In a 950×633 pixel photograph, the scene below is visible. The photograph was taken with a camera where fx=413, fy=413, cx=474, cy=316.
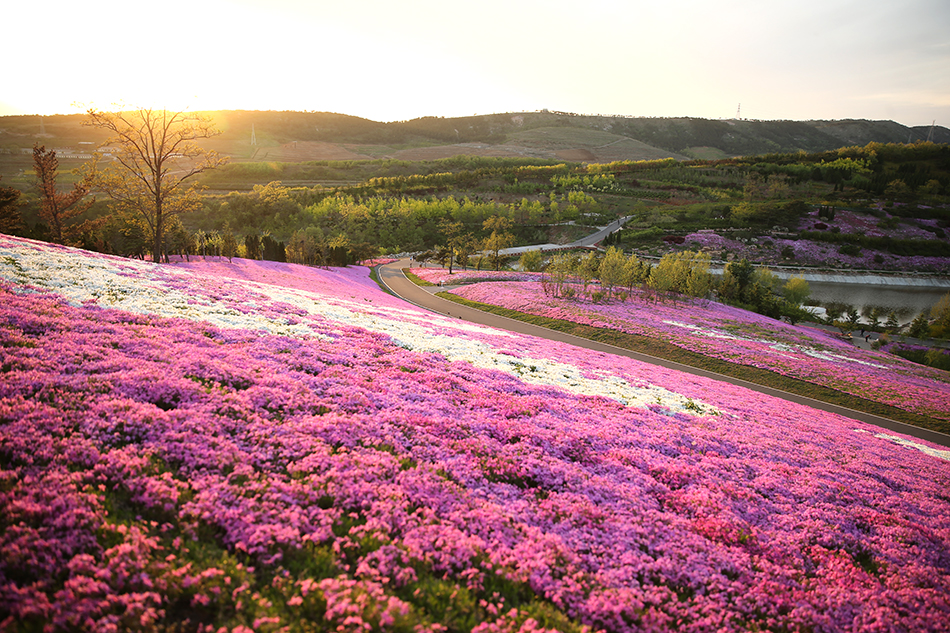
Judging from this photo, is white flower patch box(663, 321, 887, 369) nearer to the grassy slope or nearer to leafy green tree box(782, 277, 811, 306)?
the grassy slope

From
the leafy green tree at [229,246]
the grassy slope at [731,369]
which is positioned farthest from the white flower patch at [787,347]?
the leafy green tree at [229,246]

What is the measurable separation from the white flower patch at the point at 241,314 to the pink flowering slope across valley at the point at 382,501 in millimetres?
312

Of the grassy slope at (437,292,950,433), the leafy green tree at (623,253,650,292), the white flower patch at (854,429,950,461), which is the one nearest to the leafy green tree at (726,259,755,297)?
the leafy green tree at (623,253,650,292)

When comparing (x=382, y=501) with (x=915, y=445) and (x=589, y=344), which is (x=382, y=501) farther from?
(x=589, y=344)

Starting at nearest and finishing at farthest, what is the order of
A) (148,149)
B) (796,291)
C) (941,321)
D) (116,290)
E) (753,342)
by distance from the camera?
(116,290), (148,149), (753,342), (941,321), (796,291)

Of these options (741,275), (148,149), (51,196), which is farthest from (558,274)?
(51,196)

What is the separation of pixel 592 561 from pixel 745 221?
134848 mm

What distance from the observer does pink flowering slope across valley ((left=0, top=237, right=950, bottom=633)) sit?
458 cm

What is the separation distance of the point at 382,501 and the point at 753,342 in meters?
37.2

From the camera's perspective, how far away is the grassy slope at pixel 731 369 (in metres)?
22.7

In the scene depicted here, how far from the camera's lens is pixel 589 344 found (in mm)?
30609

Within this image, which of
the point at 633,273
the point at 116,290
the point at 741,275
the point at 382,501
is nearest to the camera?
the point at 382,501

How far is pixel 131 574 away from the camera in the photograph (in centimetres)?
434

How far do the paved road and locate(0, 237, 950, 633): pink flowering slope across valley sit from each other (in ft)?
34.5
